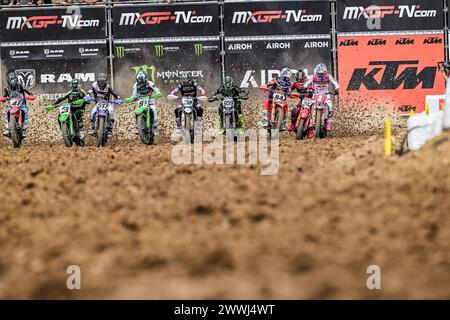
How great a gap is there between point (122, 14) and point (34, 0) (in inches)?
121

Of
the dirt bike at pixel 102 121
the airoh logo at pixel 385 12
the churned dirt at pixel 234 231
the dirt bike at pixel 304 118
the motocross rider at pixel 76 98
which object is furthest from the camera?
the airoh logo at pixel 385 12

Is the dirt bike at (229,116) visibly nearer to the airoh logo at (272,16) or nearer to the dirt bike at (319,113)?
the dirt bike at (319,113)

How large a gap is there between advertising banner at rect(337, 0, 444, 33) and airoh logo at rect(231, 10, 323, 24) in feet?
2.55

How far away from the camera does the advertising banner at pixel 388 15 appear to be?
22.8 m

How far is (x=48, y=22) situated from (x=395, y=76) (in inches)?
391

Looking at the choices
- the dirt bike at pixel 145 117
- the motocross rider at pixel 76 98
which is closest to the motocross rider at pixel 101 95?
the motocross rider at pixel 76 98

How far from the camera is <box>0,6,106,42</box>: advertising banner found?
22.8 m

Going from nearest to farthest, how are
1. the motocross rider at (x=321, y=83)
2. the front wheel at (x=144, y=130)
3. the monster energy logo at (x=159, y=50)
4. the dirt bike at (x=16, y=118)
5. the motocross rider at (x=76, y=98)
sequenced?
1. the front wheel at (x=144, y=130)
2. the dirt bike at (x=16, y=118)
3. the motocross rider at (x=76, y=98)
4. the motocross rider at (x=321, y=83)
5. the monster energy logo at (x=159, y=50)

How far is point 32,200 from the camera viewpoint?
7641mm

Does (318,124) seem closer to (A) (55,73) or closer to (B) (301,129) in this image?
(B) (301,129)
